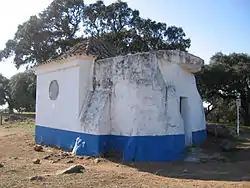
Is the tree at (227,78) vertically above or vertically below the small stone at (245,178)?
above

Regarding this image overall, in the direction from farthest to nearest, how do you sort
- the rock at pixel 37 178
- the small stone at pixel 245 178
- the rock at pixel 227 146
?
the rock at pixel 227 146 < the small stone at pixel 245 178 < the rock at pixel 37 178

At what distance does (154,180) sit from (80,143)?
4399mm

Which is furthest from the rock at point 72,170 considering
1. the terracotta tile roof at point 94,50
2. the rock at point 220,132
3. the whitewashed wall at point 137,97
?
the rock at point 220,132

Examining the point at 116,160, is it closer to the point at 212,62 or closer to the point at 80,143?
the point at 80,143

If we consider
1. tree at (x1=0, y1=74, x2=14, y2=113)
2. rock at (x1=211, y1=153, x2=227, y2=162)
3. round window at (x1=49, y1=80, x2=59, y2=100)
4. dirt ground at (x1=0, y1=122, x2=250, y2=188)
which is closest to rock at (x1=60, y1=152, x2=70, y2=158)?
dirt ground at (x1=0, y1=122, x2=250, y2=188)

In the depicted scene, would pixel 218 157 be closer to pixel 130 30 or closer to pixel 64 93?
pixel 64 93

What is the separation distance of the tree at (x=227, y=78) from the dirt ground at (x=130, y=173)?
15.7 meters

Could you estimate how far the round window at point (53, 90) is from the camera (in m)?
14.1

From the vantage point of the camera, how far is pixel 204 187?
725 cm

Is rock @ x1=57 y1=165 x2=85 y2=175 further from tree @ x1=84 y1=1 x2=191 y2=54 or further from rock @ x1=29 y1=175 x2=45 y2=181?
tree @ x1=84 y1=1 x2=191 y2=54

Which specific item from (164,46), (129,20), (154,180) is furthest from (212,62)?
(154,180)

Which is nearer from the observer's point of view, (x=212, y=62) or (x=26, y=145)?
(x=26, y=145)

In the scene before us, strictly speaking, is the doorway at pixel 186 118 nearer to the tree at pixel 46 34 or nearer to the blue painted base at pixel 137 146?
the blue painted base at pixel 137 146

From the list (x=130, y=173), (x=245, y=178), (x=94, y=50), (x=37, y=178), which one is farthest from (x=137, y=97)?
(x=37, y=178)
